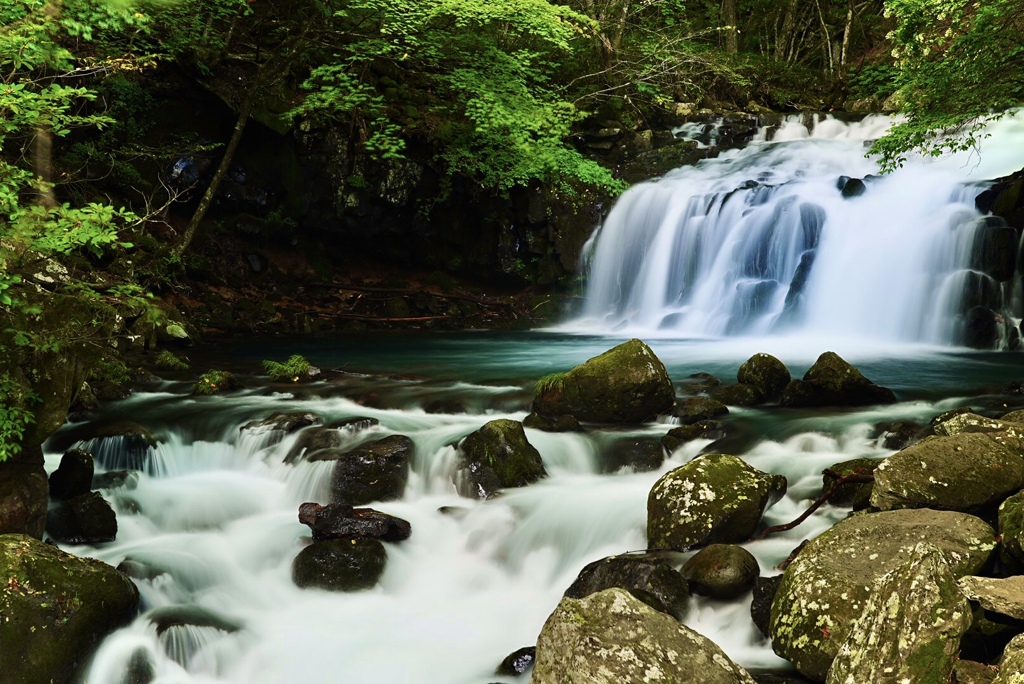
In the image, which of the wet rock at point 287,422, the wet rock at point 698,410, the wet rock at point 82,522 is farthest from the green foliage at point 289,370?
the wet rock at point 698,410

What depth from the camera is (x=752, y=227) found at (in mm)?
14703

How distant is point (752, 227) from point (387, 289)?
7.53 m

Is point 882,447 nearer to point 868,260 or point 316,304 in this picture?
point 868,260

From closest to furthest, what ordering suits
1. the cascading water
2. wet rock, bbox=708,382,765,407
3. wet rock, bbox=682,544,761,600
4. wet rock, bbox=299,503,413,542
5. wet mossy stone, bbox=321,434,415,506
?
wet rock, bbox=682,544,761,600, wet rock, bbox=299,503,413,542, wet mossy stone, bbox=321,434,415,506, wet rock, bbox=708,382,765,407, the cascading water

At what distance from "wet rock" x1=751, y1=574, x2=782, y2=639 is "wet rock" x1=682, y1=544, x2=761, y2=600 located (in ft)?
0.31

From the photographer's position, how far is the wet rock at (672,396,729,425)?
767cm

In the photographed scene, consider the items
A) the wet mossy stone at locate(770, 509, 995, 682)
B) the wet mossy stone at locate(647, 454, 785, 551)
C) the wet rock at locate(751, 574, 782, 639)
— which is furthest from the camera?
the wet mossy stone at locate(647, 454, 785, 551)

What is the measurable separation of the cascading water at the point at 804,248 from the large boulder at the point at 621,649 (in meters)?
10.3

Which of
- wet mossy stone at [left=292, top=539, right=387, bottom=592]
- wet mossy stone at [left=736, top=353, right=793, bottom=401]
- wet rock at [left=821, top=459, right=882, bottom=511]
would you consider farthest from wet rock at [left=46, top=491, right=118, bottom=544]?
wet mossy stone at [left=736, top=353, right=793, bottom=401]

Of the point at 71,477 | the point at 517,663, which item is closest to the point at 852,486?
the point at 517,663

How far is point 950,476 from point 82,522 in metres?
A: 5.89

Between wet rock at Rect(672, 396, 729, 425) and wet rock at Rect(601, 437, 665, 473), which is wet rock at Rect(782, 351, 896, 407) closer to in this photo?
wet rock at Rect(672, 396, 729, 425)

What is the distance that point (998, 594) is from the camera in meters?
3.34

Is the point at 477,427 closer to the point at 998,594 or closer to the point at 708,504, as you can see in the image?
the point at 708,504
